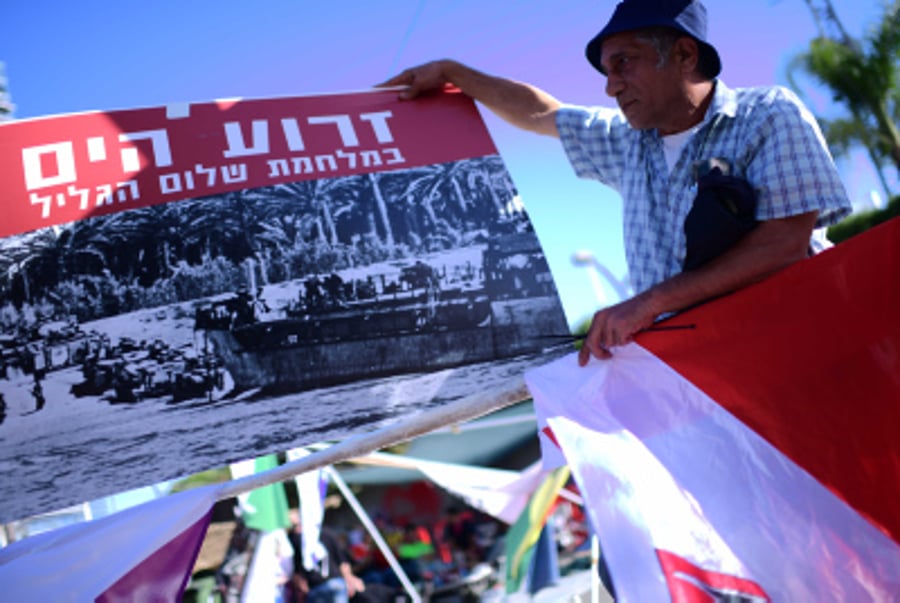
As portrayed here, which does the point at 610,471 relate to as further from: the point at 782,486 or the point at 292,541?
the point at 292,541

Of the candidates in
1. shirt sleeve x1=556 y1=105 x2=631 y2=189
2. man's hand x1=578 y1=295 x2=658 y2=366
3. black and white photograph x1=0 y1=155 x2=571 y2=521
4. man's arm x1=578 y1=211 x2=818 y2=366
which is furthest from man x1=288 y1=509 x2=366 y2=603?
man's arm x1=578 y1=211 x2=818 y2=366

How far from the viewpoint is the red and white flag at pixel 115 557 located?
1.68 metres

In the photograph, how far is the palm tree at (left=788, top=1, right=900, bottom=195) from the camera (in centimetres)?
1386

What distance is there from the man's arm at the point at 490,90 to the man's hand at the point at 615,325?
74cm

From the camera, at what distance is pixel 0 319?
1.86m

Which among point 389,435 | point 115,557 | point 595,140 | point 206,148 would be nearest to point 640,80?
point 595,140

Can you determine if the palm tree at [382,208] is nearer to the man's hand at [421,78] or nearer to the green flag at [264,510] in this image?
the man's hand at [421,78]

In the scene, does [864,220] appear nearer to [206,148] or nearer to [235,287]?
[206,148]

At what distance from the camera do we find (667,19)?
184 cm

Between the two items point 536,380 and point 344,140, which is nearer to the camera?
point 536,380

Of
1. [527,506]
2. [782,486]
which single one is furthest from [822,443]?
[527,506]

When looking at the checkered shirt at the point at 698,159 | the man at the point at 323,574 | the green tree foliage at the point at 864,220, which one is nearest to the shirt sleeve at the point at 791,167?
the checkered shirt at the point at 698,159

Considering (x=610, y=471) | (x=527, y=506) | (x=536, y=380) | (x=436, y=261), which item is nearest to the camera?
(x=610, y=471)

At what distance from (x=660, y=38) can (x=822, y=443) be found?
0.98 m
